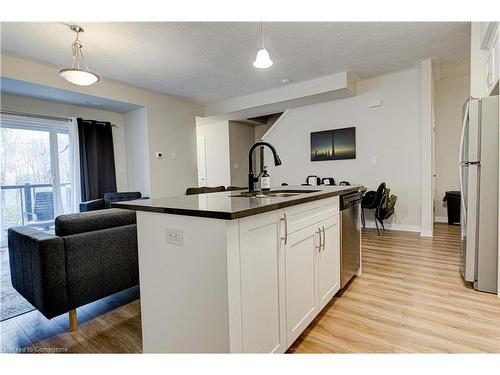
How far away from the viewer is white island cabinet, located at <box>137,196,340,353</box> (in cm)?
113

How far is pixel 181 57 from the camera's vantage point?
367 centimetres

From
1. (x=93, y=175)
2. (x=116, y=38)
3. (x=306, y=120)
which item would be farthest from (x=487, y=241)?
(x=93, y=175)

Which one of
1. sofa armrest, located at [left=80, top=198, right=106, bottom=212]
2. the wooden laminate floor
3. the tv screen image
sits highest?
the tv screen image

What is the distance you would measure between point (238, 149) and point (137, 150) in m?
2.85

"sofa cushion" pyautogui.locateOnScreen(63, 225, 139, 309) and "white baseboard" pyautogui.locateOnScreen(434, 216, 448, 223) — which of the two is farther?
"white baseboard" pyautogui.locateOnScreen(434, 216, 448, 223)

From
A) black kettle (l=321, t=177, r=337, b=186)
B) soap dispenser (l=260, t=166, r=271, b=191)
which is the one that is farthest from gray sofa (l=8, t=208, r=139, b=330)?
black kettle (l=321, t=177, r=337, b=186)

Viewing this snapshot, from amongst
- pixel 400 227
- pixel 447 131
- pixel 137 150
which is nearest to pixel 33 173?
pixel 137 150

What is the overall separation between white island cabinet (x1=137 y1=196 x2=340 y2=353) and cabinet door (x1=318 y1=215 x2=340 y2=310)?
0.19 metres

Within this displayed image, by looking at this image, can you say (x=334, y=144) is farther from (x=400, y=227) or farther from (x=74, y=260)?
(x=74, y=260)

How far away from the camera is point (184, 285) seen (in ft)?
4.13

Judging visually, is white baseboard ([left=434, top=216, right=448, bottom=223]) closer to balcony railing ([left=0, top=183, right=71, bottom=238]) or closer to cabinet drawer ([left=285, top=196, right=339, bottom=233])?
cabinet drawer ([left=285, top=196, right=339, bottom=233])

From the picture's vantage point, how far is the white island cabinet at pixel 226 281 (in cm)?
113
